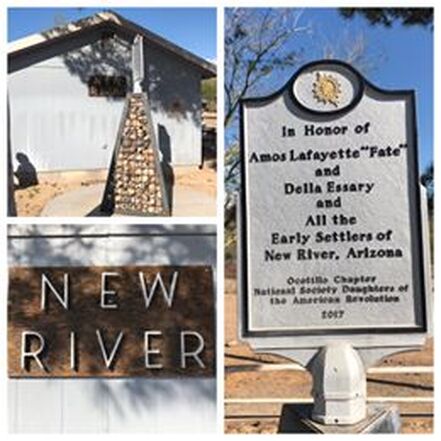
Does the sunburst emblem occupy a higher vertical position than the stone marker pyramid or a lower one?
higher

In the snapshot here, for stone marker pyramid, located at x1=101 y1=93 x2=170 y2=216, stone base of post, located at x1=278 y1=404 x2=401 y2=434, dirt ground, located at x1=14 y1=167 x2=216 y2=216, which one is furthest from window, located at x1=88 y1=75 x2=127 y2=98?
stone base of post, located at x1=278 y1=404 x2=401 y2=434

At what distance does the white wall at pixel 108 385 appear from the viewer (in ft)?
13.2

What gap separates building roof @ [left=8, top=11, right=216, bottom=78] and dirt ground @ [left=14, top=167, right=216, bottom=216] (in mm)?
560

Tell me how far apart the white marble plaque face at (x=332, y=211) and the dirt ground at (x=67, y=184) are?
43 cm

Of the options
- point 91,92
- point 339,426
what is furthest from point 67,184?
point 339,426

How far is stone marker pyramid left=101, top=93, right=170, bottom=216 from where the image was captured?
A: 13.4 ft

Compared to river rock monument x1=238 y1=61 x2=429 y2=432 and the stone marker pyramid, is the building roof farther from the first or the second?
river rock monument x1=238 y1=61 x2=429 y2=432

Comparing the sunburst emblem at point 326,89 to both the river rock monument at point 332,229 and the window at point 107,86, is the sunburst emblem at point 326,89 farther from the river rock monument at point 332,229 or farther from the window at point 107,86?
the window at point 107,86

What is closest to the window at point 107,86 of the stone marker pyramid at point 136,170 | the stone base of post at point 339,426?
the stone marker pyramid at point 136,170

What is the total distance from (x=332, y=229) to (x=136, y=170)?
117 cm

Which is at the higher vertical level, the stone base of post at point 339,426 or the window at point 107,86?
the window at point 107,86

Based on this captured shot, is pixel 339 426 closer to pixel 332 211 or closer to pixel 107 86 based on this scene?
pixel 332 211
